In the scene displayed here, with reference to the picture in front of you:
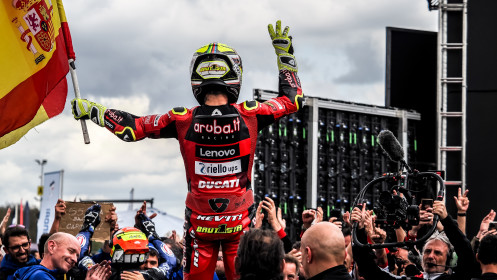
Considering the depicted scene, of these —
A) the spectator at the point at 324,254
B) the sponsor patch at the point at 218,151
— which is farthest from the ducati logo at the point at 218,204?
the spectator at the point at 324,254

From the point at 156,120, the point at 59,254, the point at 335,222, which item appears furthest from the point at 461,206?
the point at 59,254

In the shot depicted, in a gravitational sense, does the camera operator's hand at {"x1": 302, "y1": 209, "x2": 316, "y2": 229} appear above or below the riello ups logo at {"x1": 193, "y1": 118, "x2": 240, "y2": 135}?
below

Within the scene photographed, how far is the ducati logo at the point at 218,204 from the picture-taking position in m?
6.86

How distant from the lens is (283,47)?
24.1 feet

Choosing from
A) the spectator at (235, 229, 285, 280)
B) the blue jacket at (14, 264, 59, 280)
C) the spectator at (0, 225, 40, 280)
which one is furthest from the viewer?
the spectator at (0, 225, 40, 280)

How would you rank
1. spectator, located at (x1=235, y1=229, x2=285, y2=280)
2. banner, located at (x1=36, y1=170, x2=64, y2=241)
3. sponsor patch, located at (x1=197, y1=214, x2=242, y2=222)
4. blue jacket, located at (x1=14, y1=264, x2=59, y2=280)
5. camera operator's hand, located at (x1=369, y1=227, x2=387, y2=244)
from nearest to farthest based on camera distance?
spectator, located at (x1=235, y1=229, x2=285, y2=280) < blue jacket, located at (x1=14, y1=264, x2=59, y2=280) < sponsor patch, located at (x1=197, y1=214, x2=242, y2=222) < camera operator's hand, located at (x1=369, y1=227, x2=387, y2=244) < banner, located at (x1=36, y1=170, x2=64, y2=241)

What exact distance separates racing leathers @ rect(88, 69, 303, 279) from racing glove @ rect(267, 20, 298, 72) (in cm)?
43

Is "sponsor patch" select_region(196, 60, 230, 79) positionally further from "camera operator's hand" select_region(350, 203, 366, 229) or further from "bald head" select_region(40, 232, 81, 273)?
"bald head" select_region(40, 232, 81, 273)

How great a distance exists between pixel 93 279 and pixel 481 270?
2747 mm

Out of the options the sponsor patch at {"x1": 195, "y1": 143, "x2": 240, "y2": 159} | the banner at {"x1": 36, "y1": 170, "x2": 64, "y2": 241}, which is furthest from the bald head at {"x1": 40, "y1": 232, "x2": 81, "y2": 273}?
the banner at {"x1": 36, "y1": 170, "x2": 64, "y2": 241}

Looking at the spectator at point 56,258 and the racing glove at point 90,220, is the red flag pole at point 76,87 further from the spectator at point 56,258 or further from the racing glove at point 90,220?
the racing glove at point 90,220

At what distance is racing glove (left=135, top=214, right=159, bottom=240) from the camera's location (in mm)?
8023

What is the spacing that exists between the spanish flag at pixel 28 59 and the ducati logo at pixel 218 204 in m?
2.15

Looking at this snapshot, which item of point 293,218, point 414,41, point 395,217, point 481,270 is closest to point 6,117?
point 395,217
